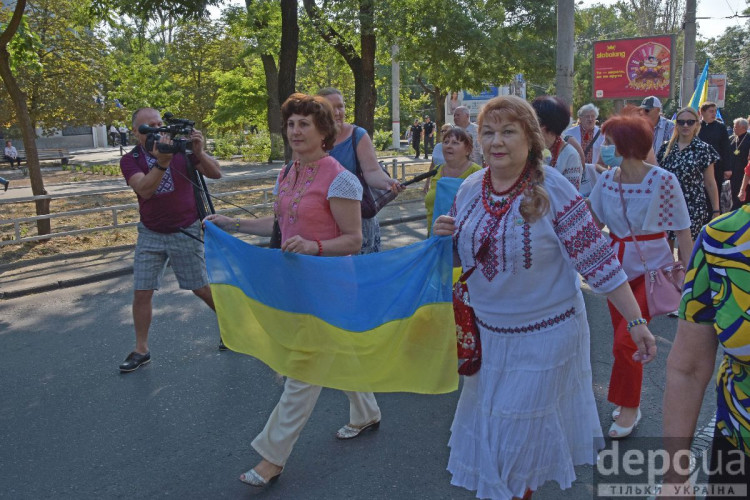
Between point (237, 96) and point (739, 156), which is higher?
point (237, 96)

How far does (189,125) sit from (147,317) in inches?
66.6

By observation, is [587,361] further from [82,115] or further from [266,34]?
[82,115]

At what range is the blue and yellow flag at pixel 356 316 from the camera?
11.2 feet

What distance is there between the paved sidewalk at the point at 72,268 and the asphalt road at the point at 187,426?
2189mm

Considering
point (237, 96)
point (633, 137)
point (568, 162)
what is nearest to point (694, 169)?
point (568, 162)

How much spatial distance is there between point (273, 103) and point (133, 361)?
21885 mm

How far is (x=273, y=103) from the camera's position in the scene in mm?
26672

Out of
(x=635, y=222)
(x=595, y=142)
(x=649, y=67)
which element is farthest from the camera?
(x=649, y=67)

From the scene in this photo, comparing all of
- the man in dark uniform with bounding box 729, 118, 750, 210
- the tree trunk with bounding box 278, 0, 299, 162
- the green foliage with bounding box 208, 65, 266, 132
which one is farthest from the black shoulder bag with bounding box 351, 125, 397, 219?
the green foliage with bounding box 208, 65, 266, 132

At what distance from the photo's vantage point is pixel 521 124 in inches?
112

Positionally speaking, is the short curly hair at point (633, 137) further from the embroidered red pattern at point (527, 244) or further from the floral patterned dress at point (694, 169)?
the floral patterned dress at point (694, 169)

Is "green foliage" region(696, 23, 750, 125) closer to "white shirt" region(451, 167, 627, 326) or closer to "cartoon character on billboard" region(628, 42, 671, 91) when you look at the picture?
"cartoon character on billboard" region(628, 42, 671, 91)

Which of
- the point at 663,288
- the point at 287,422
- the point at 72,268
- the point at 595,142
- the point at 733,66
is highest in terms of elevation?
the point at 733,66

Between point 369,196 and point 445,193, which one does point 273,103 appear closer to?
point 445,193
